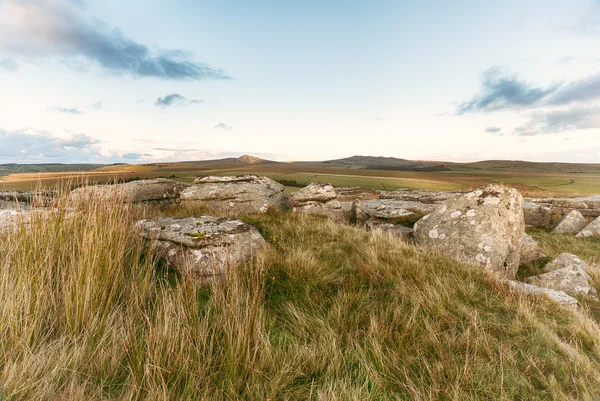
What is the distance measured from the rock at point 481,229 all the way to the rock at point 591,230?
7.31 m

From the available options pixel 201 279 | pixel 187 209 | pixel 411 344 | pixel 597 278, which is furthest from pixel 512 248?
pixel 187 209

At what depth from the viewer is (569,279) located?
5973 millimetres

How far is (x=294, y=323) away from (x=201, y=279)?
1.78 meters

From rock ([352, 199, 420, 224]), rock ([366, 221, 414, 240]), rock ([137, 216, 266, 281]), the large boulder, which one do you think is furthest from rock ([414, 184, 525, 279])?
rock ([137, 216, 266, 281])

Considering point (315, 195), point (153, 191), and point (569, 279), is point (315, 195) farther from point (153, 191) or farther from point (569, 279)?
point (569, 279)

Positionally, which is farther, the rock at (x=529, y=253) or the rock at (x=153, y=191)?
the rock at (x=153, y=191)

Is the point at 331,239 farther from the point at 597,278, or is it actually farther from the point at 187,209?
the point at 597,278

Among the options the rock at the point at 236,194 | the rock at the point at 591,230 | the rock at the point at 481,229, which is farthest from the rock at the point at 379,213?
the rock at the point at 591,230

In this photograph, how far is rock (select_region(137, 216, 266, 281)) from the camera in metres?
4.11

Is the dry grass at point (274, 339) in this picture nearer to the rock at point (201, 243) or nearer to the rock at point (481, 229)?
the rock at point (201, 243)

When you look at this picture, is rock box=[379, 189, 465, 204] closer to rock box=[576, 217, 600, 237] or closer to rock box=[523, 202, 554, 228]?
rock box=[523, 202, 554, 228]

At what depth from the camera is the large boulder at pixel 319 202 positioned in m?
10.9

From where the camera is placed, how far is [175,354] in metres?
2.11

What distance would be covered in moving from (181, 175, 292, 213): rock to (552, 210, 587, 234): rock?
13.7 metres
